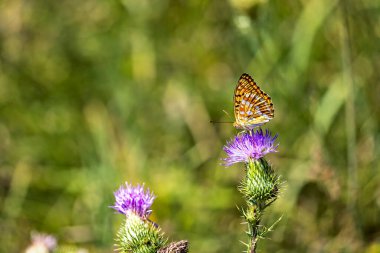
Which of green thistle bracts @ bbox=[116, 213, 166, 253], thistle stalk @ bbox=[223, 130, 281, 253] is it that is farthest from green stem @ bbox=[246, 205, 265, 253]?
green thistle bracts @ bbox=[116, 213, 166, 253]

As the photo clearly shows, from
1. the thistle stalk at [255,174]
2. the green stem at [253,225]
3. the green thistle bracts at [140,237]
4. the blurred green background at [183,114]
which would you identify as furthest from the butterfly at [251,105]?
the blurred green background at [183,114]

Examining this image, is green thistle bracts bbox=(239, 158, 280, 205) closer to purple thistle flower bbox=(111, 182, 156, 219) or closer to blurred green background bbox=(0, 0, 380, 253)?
purple thistle flower bbox=(111, 182, 156, 219)

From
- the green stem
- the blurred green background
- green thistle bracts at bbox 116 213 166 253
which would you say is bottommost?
the green stem

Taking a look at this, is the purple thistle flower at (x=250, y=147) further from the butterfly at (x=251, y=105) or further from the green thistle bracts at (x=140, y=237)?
the green thistle bracts at (x=140, y=237)

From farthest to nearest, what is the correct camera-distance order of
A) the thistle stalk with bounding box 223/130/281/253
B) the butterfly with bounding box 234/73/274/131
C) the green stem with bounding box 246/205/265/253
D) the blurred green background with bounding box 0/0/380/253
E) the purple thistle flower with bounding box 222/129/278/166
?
the blurred green background with bounding box 0/0/380/253 → the butterfly with bounding box 234/73/274/131 → the purple thistle flower with bounding box 222/129/278/166 → the thistle stalk with bounding box 223/130/281/253 → the green stem with bounding box 246/205/265/253

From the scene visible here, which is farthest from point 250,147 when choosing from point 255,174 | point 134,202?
point 134,202

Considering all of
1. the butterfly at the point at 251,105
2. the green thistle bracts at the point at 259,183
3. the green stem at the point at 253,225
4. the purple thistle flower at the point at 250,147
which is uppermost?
the butterfly at the point at 251,105

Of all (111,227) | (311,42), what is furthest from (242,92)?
(311,42)
